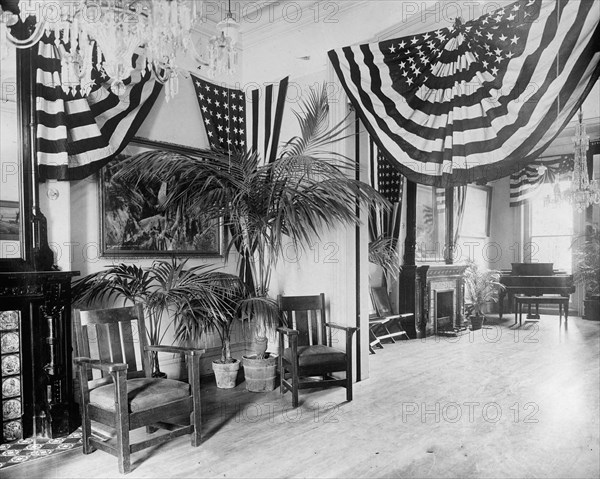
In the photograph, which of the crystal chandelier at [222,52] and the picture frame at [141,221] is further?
the picture frame at [141,221]

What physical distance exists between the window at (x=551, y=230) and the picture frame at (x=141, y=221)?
291 inches

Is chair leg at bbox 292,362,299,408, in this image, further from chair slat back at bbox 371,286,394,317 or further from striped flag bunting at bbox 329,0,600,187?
chair slat back at bbox 371,286,394,317

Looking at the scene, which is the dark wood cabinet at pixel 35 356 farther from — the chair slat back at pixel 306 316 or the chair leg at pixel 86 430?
the chair slat back at pixel 306 316

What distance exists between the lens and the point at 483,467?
9.70 feet

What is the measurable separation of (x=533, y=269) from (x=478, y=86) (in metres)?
6.32

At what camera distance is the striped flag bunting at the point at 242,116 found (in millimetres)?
5008

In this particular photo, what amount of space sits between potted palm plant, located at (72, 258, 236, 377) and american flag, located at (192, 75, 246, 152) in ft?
4.92

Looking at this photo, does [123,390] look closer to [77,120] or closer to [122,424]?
[122,424]

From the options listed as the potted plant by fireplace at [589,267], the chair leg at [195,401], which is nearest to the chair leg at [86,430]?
the chair leg at [195,401]

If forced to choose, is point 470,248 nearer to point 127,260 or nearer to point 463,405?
point 463,405

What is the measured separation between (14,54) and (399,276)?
220 inches

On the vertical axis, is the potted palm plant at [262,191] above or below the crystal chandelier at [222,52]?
below

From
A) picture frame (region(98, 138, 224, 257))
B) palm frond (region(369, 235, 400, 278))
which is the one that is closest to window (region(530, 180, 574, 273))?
palm frond (region(369, 235, 400, 278))

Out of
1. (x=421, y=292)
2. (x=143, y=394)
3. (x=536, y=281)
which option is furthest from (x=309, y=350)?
(x=536, y=281)
